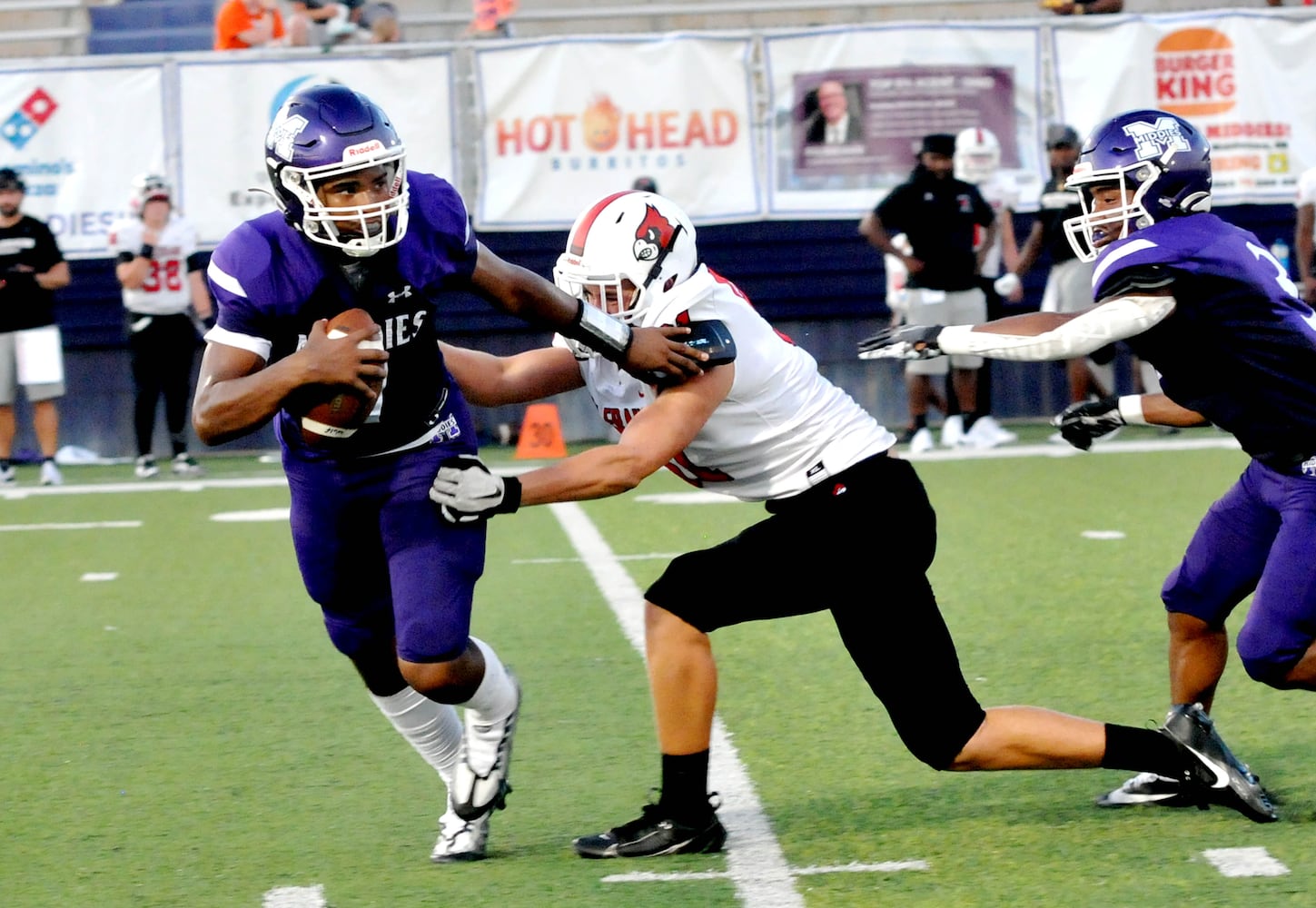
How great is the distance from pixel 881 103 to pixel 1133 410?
869 cm

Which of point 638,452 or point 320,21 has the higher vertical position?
point 320,21

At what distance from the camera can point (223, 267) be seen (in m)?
3.71

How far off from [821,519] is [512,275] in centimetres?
86

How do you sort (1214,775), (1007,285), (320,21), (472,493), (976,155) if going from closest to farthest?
1. (472,493)
2. (1214,775)
3. (1007,285)
4. (976,155)
5. (320,21)

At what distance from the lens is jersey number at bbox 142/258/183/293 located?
11159 millimetres

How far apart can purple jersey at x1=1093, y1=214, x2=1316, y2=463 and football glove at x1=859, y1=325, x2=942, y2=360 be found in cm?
38

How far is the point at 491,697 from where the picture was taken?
4.09 meters

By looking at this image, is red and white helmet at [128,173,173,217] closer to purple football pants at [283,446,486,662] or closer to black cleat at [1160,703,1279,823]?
purple football pants at [283,446,486,662]

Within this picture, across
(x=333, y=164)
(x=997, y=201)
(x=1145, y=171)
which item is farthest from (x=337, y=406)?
(x=997, y=201)

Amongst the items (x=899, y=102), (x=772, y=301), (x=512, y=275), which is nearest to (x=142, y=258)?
(x=772, y=301)

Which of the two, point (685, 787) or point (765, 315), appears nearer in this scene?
point (685, 787)

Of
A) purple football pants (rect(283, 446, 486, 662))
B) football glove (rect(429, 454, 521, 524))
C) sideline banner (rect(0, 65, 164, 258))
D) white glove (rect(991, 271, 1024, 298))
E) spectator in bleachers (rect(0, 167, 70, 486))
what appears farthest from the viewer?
sideline banner (rect(0, 65, 164, 258))

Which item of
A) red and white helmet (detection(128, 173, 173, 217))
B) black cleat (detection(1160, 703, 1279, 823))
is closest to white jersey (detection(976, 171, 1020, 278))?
red and white helmet (detection(128, 173, 173, 217))

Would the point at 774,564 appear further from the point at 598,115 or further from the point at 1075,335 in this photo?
the point at 598,115
